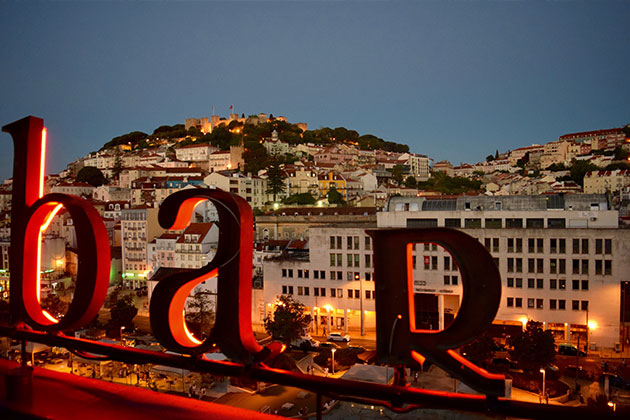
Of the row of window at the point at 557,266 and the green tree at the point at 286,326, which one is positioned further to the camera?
the row of window at the point at 557,266

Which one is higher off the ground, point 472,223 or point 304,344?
point 472,223

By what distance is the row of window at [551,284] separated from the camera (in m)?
29.5

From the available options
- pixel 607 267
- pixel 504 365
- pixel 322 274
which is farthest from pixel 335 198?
pixel 504 365

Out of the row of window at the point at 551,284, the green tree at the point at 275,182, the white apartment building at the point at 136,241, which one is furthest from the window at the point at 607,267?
the green tree at the point at 275,182

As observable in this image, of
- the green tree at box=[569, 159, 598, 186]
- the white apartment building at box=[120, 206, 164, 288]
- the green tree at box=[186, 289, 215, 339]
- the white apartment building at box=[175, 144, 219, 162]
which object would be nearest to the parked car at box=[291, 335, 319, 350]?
the green tree at box=[186, 289, 215, 339]

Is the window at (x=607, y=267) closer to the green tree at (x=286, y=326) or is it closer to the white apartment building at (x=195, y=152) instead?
the green tree at (x=286, y=326)

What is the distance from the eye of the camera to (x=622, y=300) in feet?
97.0

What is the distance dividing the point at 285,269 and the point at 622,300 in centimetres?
2152

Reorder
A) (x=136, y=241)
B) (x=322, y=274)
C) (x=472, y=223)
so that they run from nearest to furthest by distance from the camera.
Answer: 1. (x=472, y=223)
2. (x=322, y=274)
3. (x=136, y=241)

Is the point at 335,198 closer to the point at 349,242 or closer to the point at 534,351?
the point at 349,242

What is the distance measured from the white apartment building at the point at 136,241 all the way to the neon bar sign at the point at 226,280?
49.1 meters

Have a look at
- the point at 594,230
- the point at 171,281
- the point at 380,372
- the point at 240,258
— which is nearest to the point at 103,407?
the point at 171,281

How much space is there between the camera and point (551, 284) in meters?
30.0

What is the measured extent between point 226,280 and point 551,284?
30.0 m
